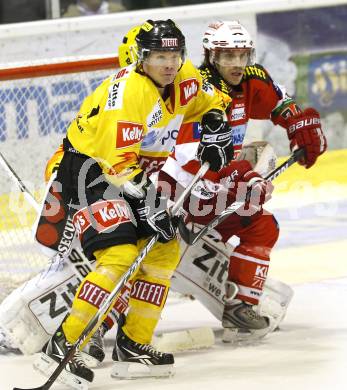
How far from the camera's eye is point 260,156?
543 centimetres

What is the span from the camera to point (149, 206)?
4.46 m

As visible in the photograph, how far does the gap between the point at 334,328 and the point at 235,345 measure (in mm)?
410

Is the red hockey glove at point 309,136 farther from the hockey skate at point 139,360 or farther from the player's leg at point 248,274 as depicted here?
the hockey skate at point 139,360

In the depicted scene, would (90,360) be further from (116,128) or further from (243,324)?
(116,128)

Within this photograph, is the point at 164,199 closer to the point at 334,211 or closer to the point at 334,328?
the point at 334,328

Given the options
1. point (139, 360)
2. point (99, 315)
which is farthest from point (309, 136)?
point (99, 315)

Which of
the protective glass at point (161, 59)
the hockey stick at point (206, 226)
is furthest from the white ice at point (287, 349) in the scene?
the protective glass at point (161, 59)

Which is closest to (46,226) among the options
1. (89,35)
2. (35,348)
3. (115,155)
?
(35,348)

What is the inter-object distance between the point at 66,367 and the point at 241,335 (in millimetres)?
1070

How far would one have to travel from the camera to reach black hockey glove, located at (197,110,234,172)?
473 centimetres

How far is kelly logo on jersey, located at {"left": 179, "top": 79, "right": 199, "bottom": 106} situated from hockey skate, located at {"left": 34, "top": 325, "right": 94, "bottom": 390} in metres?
0.94

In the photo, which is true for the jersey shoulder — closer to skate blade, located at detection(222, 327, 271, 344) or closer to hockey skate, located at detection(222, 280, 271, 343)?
hockey skate, located at detection(222, 280, 271, 343)

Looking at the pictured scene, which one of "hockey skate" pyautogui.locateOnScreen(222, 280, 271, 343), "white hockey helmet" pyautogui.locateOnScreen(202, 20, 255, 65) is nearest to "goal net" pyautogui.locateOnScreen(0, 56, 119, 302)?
"white hockey helmet" pyautogui.locateOnScreen(202, 20, 255, 65)

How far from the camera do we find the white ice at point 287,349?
447cm
